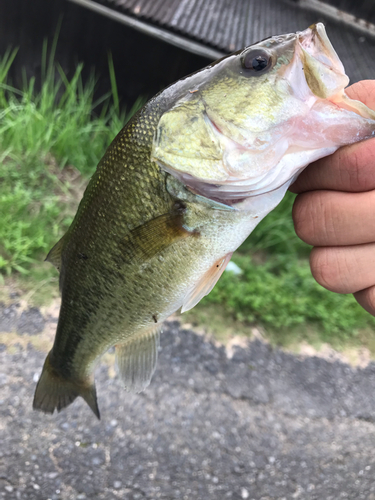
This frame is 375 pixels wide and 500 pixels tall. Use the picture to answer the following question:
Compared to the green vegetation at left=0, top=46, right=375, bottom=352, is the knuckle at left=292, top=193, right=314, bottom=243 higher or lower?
higher

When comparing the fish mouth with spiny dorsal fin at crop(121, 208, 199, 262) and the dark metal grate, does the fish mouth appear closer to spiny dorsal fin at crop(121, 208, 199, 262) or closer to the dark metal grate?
spiny dorsal fin at crop(121, 208, 199, 262)

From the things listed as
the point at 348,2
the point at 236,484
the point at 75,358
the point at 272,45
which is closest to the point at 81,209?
the point at 75,358

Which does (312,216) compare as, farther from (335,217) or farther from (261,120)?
(261,120)

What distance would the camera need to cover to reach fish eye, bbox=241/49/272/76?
0.87 m

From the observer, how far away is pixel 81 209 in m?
1.14

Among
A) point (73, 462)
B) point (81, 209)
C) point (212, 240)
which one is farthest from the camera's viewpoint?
point (73, 462)

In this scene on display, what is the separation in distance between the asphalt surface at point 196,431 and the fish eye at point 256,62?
183 cm

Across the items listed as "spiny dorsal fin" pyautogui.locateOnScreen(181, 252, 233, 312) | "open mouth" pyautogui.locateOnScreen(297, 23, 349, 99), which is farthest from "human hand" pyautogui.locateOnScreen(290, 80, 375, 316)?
"spiny dorsal fin" pyautogui.locateOnScreen(181, 252, 233, 312)

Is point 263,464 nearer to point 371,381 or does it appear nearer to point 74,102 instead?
point 371,381

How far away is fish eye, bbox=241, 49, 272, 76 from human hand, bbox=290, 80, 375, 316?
0.24m

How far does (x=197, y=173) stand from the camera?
35.9 inches

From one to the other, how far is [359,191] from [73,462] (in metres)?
1.87

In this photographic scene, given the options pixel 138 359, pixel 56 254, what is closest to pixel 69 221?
pixel 56 254

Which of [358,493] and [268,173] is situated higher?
[268,173]
